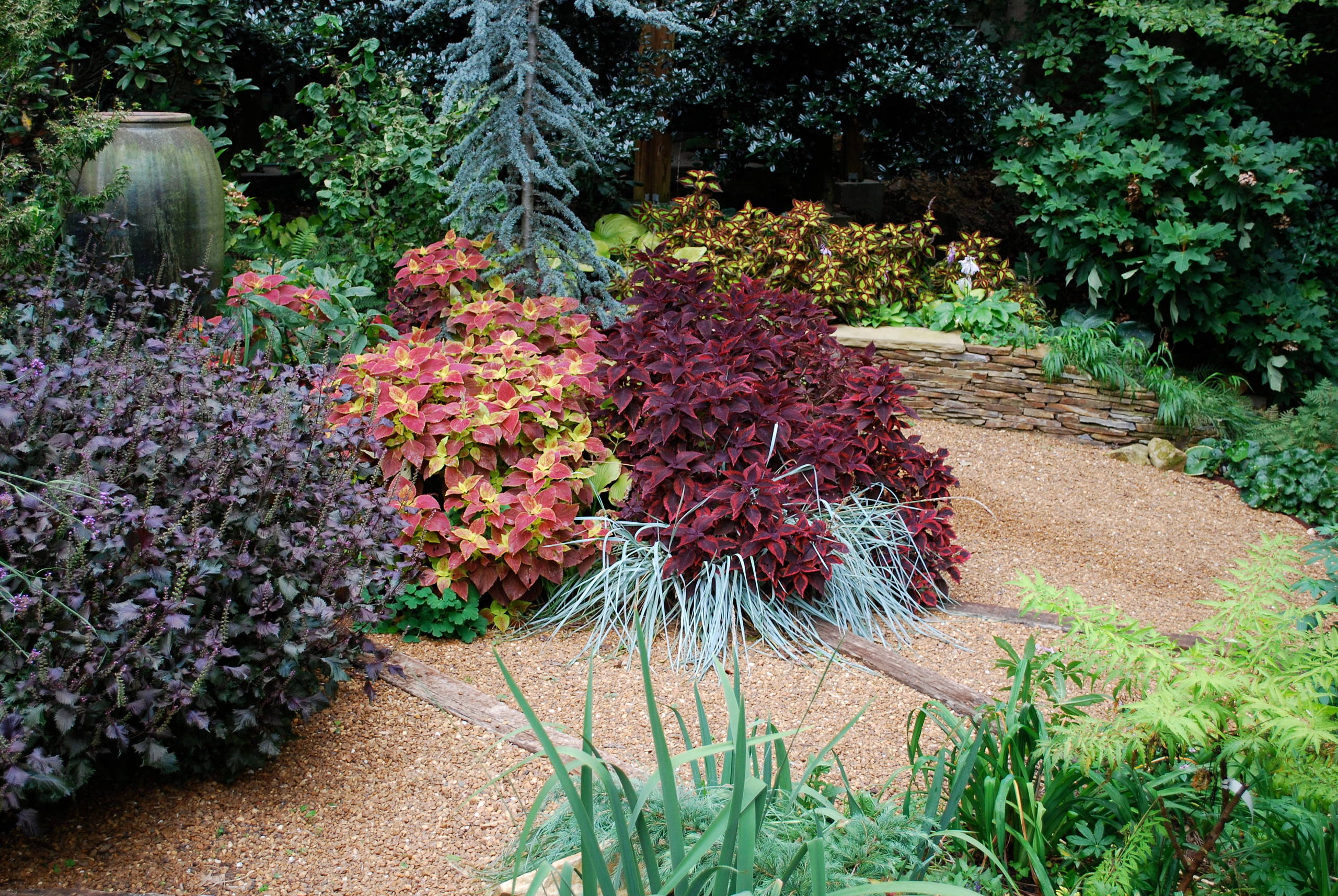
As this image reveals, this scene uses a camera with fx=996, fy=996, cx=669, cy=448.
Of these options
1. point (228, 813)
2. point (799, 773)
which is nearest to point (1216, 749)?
point (799, 773)

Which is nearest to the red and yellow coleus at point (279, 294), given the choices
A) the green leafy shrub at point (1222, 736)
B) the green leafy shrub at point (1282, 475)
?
the green leafy shrub at point (1222, 736)

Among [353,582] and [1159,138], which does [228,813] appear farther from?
[1159,138]

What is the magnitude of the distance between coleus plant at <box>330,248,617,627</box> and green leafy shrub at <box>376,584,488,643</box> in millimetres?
36

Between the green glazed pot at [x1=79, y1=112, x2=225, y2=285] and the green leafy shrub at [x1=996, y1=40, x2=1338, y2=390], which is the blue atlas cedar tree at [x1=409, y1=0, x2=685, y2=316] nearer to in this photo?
the green glazed pot at [x1=79, y1=112, x2=225, y2=285]

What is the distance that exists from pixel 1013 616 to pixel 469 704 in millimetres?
1995

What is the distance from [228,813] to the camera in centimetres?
211

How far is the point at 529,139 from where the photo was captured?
4387mm

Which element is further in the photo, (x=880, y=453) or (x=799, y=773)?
(x=880, y=453)

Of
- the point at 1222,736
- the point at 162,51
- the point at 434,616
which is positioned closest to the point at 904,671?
the point at 1222,736

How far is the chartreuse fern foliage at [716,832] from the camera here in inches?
58.5

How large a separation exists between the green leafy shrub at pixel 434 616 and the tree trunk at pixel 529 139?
5.64ft

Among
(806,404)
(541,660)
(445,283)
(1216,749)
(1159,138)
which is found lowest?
(541,660)

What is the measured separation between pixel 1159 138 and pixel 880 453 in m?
3.98

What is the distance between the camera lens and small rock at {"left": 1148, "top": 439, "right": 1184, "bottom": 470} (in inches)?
227
